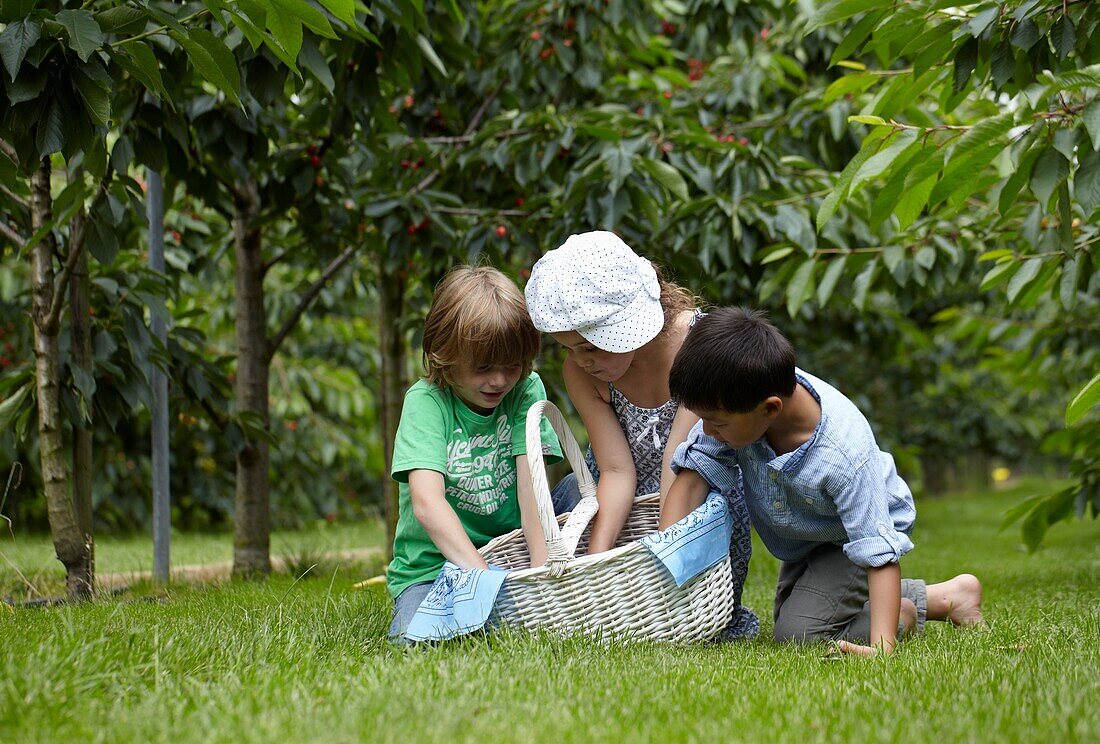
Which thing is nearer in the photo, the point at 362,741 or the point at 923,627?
the point at 362,741

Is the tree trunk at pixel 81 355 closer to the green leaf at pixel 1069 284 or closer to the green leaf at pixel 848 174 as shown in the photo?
the green leaf at pixel 848 174

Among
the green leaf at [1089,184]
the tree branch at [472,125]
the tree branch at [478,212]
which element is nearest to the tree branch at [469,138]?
the tree branch at [472,125]

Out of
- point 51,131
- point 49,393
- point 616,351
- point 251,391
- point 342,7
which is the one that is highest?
point 342,7

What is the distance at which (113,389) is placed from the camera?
3518 millimetres

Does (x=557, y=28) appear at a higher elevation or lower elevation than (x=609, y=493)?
higher

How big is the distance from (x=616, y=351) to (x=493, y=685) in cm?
100

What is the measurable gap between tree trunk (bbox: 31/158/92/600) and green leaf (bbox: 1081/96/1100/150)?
2.79m

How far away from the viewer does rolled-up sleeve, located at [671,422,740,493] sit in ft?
8.84

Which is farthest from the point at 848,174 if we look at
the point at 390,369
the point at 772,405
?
the point at 390,369

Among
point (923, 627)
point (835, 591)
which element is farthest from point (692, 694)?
point (923, 627)

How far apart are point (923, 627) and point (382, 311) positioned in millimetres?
3092

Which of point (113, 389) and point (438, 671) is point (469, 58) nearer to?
point (113, 389)

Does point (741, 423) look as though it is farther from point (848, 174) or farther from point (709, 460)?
point (848, 174)

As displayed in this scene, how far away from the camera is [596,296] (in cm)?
264
